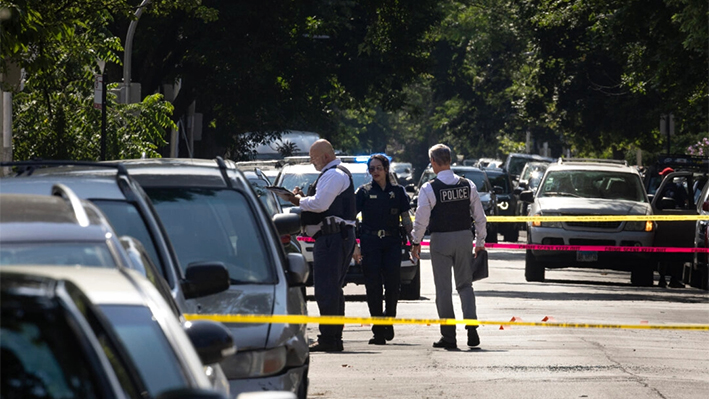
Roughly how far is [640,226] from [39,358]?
1761 cm

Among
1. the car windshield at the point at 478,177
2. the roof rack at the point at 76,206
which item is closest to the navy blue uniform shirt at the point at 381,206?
the roof rack at the point at 76,206

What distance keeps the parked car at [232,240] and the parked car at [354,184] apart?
26.9ft

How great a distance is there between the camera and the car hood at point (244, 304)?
7098mm

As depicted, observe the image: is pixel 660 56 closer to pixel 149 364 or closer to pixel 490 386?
pixel 490 386

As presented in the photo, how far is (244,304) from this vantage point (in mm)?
7461

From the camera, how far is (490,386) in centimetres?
953

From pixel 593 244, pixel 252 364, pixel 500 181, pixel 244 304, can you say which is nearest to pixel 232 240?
pixel 244 304

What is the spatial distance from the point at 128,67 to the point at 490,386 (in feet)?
57.7

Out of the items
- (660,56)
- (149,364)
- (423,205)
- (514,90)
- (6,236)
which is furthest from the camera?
(514,90)

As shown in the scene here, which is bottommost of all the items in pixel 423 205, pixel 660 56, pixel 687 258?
pixel 687 258

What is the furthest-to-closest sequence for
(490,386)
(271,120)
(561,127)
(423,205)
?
(561,127), (271,120), (423,205), (490,386)

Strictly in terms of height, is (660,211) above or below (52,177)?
below

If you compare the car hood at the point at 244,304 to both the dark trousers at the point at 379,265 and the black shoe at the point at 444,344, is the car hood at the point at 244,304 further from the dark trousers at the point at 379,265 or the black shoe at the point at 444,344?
the dark trousers at the point at 379,265

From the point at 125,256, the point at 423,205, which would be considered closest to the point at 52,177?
the point at 125,256
